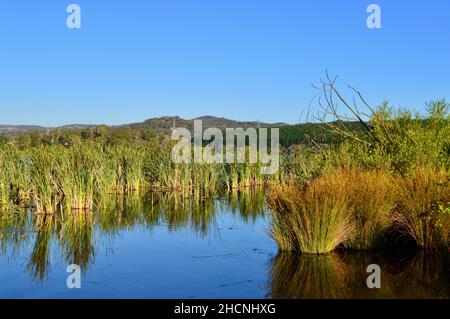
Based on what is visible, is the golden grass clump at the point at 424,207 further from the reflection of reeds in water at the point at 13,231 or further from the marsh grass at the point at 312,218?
the reflection of reeds in water at the point at 13,231

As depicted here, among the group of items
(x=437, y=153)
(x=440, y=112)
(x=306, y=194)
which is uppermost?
(x=440, y=112)

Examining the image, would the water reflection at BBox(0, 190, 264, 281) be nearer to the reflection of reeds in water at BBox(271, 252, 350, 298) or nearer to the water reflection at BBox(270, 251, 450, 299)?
the reflection of reeds in water at BBox(271, 252, 350, 298)

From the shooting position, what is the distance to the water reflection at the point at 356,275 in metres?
7.31

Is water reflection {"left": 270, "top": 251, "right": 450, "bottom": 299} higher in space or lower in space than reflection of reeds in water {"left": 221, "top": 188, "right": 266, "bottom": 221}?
lower

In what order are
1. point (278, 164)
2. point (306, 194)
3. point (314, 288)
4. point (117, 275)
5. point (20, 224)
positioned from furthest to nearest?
point (278, 164), point (20, 224), point (306, 194), point (117, 275), point (314, 288)

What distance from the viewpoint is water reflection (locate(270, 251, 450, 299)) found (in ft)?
24.0

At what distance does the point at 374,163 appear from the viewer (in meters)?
11.7

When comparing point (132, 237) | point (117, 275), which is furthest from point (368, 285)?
point (132, 237)

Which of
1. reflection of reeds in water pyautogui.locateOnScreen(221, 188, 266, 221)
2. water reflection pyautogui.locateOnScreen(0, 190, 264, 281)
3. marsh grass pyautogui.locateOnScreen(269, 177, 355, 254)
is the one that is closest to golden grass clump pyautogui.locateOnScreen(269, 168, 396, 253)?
marsh grass pyautogui.locateOnScreen(269, 177, 355, 254)

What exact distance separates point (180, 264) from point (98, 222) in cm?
476

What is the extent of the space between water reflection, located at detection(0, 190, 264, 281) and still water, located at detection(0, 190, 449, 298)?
0.08 feet
